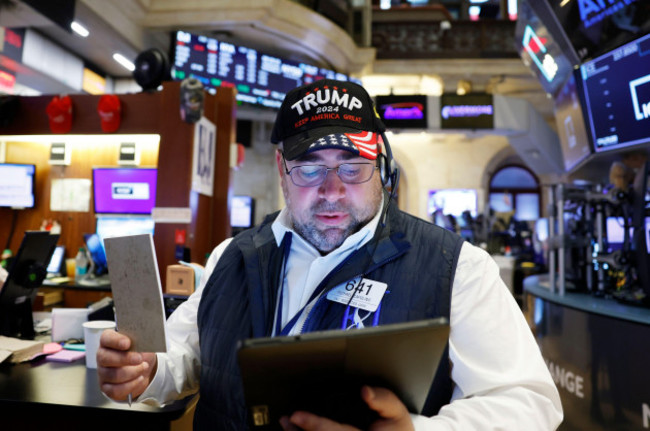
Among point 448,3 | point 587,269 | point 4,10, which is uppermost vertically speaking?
point 448,3

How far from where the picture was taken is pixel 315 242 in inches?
48.4

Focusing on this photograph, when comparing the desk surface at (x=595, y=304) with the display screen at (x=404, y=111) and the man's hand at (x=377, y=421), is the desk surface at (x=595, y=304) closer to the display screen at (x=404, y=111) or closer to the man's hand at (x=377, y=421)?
the man's hand at (x=377, y=421)

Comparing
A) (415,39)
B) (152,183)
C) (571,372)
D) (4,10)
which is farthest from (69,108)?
(415,39)

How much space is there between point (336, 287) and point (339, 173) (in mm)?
334

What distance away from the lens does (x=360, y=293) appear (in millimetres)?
1062

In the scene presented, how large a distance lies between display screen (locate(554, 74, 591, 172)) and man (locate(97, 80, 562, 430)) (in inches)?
150

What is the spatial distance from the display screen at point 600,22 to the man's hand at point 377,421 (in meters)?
3.76

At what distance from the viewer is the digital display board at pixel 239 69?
6.01m

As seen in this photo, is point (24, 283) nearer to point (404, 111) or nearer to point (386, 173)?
point (386, 173)

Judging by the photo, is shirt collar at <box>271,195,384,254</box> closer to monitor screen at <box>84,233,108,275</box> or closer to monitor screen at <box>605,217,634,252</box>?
monitor screen at <box>84,233,108,275</box>

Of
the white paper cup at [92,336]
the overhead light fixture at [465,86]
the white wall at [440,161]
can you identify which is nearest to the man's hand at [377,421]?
the white paper cup at [92,336]

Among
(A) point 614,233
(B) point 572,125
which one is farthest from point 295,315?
(B) point 572,125

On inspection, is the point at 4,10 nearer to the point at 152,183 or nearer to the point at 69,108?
the point at 69,108

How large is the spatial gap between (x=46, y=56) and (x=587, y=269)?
6655 millimetres
